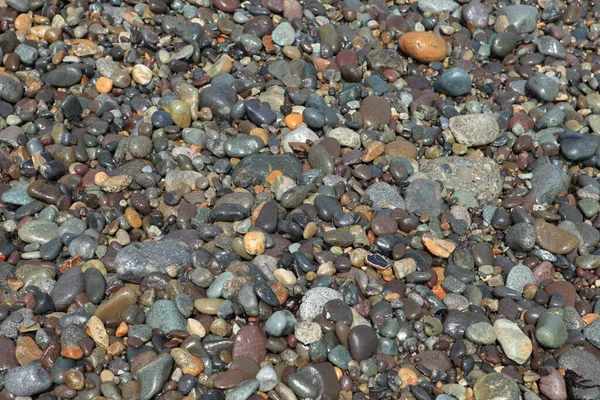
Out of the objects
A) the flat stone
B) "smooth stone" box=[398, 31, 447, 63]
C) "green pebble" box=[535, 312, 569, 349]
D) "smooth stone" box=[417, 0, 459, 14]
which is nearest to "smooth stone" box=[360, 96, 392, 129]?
"smooth stone" box=[398, 31, 447, 63]

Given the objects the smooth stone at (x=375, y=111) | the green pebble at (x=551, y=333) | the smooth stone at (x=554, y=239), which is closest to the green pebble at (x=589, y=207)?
the smooth stone at (x=554, y=239)

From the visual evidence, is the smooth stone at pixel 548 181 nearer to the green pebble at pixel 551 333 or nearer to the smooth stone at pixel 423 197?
the smooth stone at pixel 423 197

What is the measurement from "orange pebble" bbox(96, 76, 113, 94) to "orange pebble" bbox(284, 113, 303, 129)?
179 centimetres

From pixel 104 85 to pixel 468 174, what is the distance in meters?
3.54

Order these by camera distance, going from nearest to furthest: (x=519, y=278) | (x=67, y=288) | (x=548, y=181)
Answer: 1. (x=67, y=288)
2. (x=519, y=278)
3. (x=548, y=181)

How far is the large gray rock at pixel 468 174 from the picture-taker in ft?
17.2

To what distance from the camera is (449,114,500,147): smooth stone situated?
5617 mm

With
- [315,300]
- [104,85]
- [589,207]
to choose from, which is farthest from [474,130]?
[104,85]

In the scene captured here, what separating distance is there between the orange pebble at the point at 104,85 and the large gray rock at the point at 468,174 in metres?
3.10

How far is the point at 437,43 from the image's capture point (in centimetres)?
658

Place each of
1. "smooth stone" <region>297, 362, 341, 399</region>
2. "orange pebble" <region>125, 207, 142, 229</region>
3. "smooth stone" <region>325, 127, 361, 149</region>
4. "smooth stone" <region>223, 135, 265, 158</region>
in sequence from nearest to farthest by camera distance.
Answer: "smooth stone" <region>297, 362, 341, 399</region>, "orange pebble" <region>125, 207, 142, 229</region>, "smooth stone" <region>223, 135, 265, 158</region>, "smooth stone" <region>325, 127, 361, 149</region>

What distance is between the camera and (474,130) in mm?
5621

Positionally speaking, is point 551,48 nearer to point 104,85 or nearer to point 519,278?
point 519,278

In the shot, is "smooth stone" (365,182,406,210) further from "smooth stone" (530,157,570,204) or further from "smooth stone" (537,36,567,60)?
"smooth stone" (537,36,567,60)
